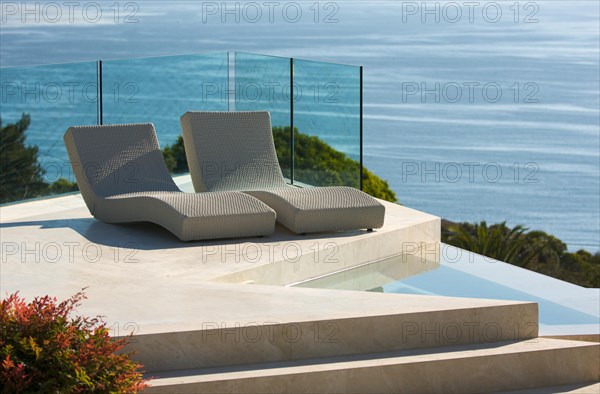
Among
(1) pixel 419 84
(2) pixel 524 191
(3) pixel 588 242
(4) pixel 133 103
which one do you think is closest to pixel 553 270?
(3) pixel 588 242

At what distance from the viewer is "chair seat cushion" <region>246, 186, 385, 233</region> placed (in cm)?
790

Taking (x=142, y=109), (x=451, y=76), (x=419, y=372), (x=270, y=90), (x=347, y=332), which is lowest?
(x=419, y=372)

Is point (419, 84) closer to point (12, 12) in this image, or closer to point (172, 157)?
point (12, 12)

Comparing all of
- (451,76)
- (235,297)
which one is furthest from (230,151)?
(451,76)

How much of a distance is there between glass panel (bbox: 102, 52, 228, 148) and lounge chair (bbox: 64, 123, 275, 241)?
1.71 m

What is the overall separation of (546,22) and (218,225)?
27660 mm

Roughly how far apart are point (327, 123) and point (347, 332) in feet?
16.9

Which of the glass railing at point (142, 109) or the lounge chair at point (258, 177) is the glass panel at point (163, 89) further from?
the lounge chair at point (258, 177)

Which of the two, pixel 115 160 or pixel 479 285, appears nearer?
pixel 479 285

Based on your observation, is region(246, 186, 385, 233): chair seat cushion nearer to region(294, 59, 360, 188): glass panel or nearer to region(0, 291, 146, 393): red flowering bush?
region(294, 59, 360, 188): glass panel

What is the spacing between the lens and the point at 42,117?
33.3ft

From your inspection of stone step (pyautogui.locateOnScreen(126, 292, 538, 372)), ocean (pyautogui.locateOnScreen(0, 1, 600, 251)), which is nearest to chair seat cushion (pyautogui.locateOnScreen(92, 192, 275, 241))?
stone step (pyautogui.locateOnScreen(126, 292, 538, 372))

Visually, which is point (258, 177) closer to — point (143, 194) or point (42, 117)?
point (143, 194)

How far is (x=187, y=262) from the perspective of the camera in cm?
694
